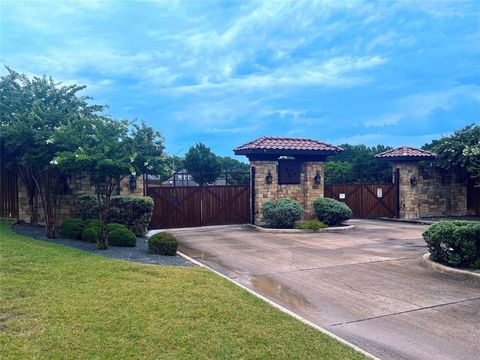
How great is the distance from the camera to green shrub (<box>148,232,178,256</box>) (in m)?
10.1

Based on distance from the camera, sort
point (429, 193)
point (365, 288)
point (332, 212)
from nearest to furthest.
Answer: point (365, 288)
point (332, 212)
point (429, 193)

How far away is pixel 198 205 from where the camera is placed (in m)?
17.2

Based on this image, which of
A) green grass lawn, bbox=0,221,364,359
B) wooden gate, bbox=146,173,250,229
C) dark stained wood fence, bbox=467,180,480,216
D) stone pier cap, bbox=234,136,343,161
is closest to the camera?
green grass lawn, bbox=0,221,364,359

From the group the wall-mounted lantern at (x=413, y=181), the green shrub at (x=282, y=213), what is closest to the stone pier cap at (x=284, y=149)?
the green shrub at (x=282, y=213)

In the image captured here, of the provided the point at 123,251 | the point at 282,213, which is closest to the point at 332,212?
the point at 282,213

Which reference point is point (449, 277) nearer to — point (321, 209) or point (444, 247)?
point (444, 247)

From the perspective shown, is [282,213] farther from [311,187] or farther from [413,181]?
[413,181]

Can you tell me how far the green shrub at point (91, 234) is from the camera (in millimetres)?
11089

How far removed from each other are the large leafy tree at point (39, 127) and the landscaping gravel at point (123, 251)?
62 cm

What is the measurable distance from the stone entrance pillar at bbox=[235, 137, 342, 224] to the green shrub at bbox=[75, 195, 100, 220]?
6.76 meters

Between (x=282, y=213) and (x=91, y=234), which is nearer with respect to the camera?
(x=91, y=234)

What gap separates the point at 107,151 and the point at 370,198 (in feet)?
50.2

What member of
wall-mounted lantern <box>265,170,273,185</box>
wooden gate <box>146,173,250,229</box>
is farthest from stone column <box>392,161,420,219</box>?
wooden gate <box>146,173,250,229</box>

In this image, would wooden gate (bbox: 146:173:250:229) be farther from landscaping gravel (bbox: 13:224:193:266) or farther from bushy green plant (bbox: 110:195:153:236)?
landscaping gravel (bbox: 13:224:193:266)
